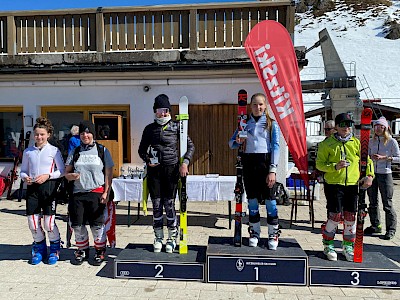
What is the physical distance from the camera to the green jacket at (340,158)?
3.92 m

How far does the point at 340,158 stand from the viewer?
392 cm

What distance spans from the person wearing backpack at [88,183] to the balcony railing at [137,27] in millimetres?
4589

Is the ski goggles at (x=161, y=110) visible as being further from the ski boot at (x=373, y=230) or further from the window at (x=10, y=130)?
the window at (x=10, y=130)

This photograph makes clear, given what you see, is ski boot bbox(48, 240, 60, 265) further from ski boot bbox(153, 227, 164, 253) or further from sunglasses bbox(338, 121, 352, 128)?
sunglasses bbox(338, 121, 352, 128)

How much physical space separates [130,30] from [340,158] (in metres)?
6.21

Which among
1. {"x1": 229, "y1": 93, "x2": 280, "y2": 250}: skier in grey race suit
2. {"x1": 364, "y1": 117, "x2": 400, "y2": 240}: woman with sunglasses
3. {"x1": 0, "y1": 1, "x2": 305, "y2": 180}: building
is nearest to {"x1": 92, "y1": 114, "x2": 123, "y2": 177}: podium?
{"x1": 0, "y1": 1, "x2": 305, "y2": 180}: building

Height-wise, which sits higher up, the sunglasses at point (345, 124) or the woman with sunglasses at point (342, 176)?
the sunglasses at point (345, 124)

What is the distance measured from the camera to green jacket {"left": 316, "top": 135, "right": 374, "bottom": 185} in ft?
12.9

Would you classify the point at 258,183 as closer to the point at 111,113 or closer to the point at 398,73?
the point at 111,113

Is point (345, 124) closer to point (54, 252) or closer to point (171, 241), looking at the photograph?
point (171, 241)

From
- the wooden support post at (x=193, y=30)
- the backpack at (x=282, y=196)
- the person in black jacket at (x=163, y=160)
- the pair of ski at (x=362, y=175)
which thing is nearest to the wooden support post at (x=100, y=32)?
the wooden support post at (x=193, y=30)

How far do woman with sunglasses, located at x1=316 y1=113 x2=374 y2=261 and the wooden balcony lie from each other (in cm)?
442

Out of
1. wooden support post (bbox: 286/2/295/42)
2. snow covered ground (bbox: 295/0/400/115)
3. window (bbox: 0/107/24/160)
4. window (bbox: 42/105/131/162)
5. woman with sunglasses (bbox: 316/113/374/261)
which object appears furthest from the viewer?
snow covered ground (bbox: 295/0/400/115)

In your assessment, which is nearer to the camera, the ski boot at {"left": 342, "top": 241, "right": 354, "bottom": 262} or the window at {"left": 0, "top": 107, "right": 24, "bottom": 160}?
the ski boot at {"left": 342, "top": 241, "right": 354, "bottom": 262}
